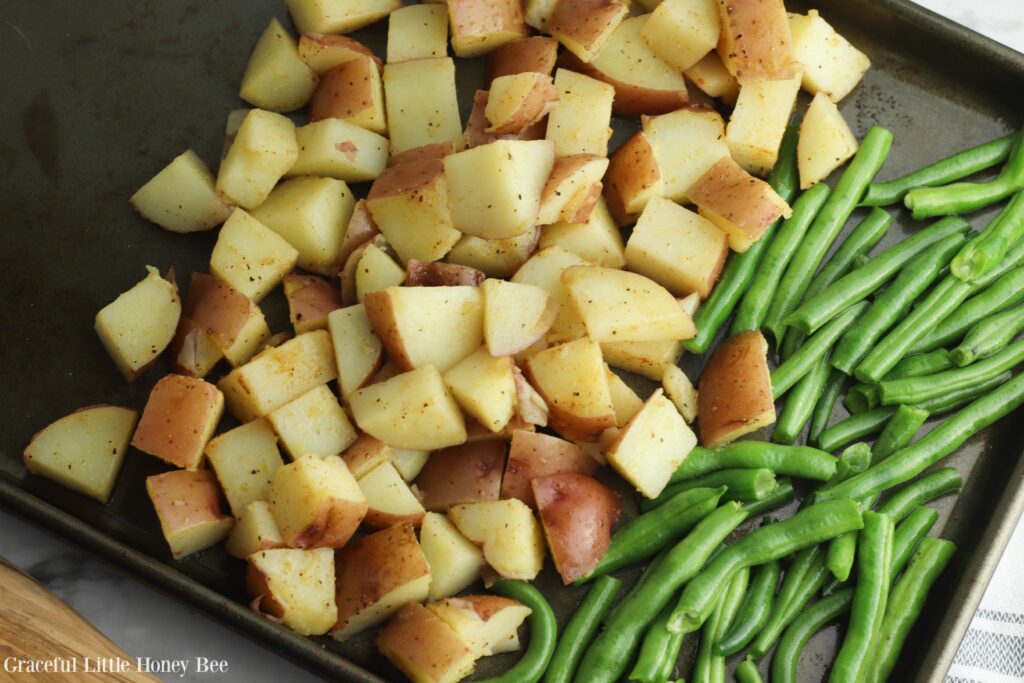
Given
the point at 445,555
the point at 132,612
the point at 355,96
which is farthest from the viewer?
the point at 355,96

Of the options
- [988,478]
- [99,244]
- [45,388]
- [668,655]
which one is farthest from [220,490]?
[988,478]

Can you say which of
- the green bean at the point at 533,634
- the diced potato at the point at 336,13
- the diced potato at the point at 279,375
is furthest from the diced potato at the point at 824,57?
the green bean at the point at 533,634

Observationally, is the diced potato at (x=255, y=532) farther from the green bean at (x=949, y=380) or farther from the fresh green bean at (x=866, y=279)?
the green bean at (x=949, y=380)

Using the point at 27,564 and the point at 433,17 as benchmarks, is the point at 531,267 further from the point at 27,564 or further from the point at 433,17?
the point at 27,564

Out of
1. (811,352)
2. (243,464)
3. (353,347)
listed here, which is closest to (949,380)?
(811,352)

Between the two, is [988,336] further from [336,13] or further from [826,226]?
[336,13]

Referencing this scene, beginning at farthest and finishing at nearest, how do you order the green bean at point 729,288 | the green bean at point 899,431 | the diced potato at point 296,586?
the green bean at point 729,288 → the green bean at point 899,431 → the diced potato at point 296,586
